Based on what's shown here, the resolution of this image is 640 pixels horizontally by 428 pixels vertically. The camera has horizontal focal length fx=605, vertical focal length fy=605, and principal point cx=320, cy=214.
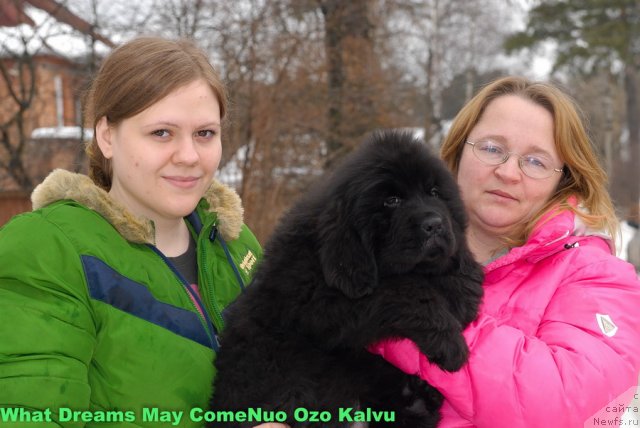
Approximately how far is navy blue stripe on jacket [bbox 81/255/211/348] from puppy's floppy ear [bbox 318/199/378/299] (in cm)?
53

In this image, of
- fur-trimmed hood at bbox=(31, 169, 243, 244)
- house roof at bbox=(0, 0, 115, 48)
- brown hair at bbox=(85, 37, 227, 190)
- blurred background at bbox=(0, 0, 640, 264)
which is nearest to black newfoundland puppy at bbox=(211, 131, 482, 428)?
fur-trimmed hood at bbox=(31, 169, 243, 244)

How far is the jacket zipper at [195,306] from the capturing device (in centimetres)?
223

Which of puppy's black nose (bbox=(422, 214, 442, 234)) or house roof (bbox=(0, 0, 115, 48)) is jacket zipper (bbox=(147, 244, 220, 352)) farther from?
house roof (bbox=(0, 0, 115, 48))

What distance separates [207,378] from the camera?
7.17 feet

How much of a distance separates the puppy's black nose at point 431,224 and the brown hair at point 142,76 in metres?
0.97

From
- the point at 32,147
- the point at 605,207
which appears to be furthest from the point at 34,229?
the point at 32,147

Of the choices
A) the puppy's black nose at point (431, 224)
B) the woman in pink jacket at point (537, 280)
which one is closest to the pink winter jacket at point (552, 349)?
the woman in pink jacket at point (537, 280)

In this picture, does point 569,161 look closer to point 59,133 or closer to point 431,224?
point 431,224

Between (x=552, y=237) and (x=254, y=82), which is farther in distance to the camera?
(x=254, y=82)

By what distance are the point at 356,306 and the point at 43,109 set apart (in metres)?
8.83

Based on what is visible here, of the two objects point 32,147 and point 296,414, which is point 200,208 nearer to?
point 296,414

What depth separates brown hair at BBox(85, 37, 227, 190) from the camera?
86.3 inches

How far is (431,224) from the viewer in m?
2.12

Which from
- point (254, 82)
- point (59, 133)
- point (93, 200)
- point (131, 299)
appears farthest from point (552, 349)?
point (59, 133)
